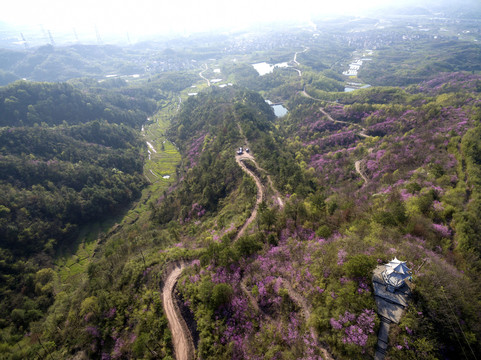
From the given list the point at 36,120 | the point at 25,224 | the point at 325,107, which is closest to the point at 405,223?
the point at 25,224

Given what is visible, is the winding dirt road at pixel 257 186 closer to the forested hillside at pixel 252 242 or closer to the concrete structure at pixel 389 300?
the forested hillside at pixel 252 242

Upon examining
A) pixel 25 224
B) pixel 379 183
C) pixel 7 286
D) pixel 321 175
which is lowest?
pixel 7 286

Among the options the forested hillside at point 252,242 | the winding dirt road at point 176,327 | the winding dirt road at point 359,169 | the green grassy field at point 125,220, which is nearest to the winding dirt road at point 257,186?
the forested hillside at point 252,242

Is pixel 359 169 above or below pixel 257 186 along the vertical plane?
below

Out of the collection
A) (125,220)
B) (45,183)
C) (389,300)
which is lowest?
(125,220)

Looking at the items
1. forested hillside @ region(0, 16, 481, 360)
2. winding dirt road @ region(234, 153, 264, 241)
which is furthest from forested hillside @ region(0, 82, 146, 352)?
winding dirt road @ region(234, 153, 264, 241)

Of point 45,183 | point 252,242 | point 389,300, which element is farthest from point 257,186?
point 45,183

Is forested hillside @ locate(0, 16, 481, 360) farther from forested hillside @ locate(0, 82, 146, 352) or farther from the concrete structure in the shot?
forested hillside @ locate(0, 82, 146, 352)

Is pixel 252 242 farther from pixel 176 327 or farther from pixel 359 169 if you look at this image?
pixel 359 169

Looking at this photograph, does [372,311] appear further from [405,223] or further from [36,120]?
[36,120]
